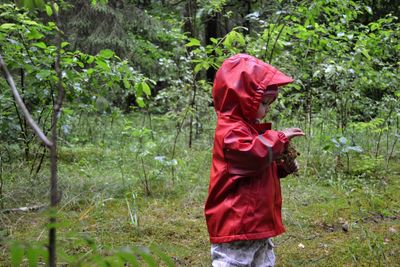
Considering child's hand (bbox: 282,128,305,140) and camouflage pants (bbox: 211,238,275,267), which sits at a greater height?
child's hand (bbox: 282,128,305,140)

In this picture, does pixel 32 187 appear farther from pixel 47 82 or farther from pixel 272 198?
pixel 272 198

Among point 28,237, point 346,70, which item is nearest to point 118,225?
point 28,237

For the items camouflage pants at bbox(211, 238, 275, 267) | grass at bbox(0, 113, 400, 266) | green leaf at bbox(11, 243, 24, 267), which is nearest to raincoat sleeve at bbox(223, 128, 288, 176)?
camouflage pants at bbox(211, 238, 275, 267)

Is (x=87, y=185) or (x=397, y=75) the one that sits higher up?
(x=397, y=75)

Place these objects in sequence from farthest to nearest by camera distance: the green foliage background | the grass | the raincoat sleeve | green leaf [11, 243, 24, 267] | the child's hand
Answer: the green foliage background
the grass
the child's hand
the raincoat sleeve
green leaf [11, 243, 24, 267]

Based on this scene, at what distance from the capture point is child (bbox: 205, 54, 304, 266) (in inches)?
95.1

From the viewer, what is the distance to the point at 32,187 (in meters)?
4.67

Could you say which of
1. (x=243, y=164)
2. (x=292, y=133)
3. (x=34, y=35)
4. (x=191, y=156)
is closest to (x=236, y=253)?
(x=243, y=164)

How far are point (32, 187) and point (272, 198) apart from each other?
3028 mm

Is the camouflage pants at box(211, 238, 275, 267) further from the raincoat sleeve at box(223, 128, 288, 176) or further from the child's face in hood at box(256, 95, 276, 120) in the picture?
the child's face in hood at box(256, 95, 276, 120)

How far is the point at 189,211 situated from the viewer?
470 centimetres

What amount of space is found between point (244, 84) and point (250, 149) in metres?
0.39

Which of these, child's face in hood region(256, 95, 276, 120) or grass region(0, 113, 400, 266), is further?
grass region(0, 113, 400, 266)

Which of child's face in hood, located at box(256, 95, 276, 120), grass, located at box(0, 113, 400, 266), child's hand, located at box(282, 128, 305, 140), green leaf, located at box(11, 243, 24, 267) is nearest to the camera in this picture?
green leaf, located at box(11, 243, 24, 267)
